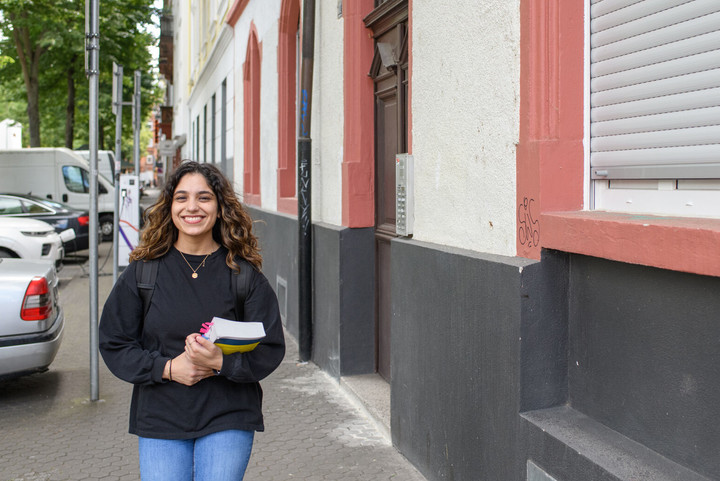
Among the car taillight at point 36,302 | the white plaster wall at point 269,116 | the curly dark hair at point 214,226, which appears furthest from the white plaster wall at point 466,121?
the white plaster wall at point 269,116

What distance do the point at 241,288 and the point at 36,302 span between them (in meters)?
4.26

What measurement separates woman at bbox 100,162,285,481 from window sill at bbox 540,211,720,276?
1.21 meters

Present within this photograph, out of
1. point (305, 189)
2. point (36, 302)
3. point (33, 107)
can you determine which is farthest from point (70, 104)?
point (36, 302)

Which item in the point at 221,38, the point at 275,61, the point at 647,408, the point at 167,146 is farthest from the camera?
the point at 167,146

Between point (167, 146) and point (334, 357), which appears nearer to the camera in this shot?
point (334, 357)

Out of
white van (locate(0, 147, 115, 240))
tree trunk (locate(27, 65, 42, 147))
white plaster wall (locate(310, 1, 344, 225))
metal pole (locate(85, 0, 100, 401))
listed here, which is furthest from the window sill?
tree trunk (locate(27, 65, 42, 147))

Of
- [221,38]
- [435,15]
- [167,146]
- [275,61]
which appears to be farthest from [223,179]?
[167,146]

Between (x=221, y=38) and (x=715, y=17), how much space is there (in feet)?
48.7

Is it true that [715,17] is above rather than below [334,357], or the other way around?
above

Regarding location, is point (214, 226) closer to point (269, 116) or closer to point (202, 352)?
point (202, 352)

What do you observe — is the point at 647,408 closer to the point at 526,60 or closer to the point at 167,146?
the point at 526,60

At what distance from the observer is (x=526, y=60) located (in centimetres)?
360

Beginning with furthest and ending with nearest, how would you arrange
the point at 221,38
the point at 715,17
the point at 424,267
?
the point at 221,38 < the point at 424,267 < the point at 715,17

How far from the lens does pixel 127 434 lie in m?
5.67
